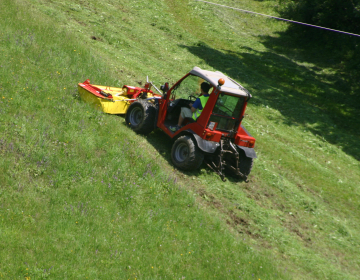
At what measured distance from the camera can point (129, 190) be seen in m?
7.09

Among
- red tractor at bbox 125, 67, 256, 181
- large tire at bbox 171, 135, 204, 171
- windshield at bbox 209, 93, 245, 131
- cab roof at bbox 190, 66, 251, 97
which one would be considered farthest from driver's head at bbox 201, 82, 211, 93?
large tire at bbox 171, 135, 204, 171

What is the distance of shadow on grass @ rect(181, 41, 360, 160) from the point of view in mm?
16781

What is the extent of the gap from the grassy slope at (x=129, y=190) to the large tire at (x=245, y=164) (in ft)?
1.24

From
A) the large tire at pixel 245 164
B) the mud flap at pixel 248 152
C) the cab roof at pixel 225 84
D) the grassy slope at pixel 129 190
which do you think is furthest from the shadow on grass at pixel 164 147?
the cab roof at pixel 225 84

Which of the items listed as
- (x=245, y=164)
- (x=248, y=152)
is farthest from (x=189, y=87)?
(x=245, y=164)

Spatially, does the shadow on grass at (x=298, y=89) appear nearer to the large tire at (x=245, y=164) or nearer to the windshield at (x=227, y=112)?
the large tire at (x=245, y=164)

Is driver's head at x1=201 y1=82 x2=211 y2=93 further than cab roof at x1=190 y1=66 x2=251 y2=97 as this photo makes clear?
Yes

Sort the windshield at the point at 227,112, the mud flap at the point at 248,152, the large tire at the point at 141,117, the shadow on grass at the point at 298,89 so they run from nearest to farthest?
the windshield at the point at 227,112, the mud flap at the point at 248,152, the large tire at the point at 141,117, the shadow on grass at the point at 298,89

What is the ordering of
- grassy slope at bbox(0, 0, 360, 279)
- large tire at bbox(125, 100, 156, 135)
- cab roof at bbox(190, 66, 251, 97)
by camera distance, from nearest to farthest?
grassy slope at bbox(0, 0, 360, 279) < cab roof at bbox(190, 66, 251, 97) < large tire at bbox(125, 100, 156, 135)

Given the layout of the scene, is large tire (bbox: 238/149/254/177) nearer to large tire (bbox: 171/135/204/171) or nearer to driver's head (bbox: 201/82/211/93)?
large tire (bbox: 171/135/204/171)

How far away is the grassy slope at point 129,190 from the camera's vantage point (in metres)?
5.70

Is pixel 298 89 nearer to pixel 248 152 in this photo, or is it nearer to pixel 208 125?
pixel 248 152

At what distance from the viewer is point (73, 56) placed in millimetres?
12438

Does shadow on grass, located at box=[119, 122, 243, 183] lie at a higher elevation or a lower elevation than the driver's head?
lower
